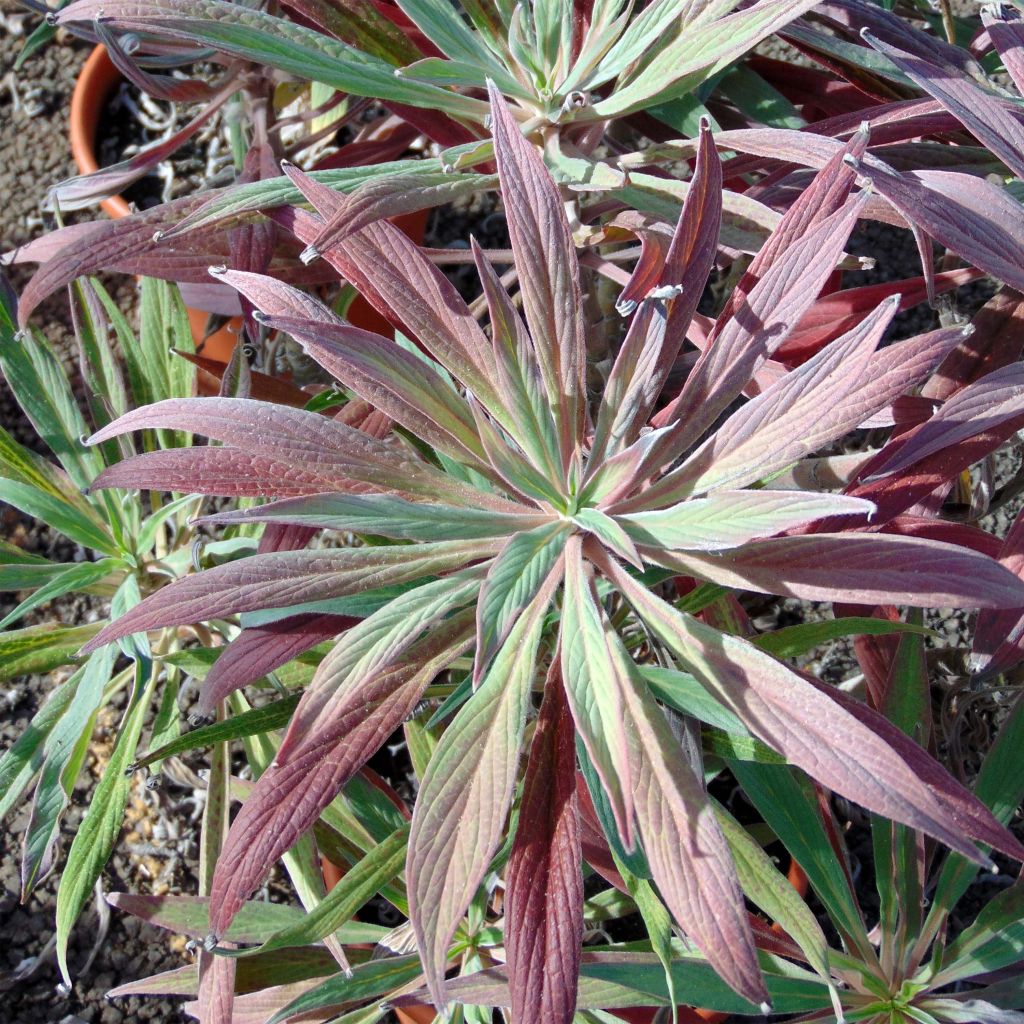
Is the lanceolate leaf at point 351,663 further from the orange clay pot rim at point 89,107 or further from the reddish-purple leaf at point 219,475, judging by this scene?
the orange clay pot rim at point 89,107

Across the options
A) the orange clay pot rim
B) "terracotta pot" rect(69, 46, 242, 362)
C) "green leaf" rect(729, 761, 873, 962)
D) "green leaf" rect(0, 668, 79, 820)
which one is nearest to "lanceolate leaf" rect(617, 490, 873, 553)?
"green leaf" rect(729, 761, 873, 962)

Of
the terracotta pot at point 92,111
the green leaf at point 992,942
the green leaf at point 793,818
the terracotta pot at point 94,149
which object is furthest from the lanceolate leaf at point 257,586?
the terracotta pot at point 92,111

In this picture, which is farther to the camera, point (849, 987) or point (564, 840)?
point (849, 987)

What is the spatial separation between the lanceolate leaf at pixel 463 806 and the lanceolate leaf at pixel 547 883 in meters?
0.06

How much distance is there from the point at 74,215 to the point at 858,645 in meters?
1.77

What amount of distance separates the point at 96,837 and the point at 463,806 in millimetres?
579

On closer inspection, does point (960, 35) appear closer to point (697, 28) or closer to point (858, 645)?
point (697, 28)

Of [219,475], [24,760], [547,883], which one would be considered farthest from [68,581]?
[547,883]

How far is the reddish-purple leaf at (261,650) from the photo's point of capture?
0.77 m

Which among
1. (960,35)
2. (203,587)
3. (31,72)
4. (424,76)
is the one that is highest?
(31,72)

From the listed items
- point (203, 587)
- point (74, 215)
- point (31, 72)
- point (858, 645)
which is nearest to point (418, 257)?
point (203, 587)

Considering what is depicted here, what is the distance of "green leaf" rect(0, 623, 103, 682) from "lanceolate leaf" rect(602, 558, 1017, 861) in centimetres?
71

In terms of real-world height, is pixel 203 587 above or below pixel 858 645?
above

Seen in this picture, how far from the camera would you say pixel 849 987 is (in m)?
1.01
